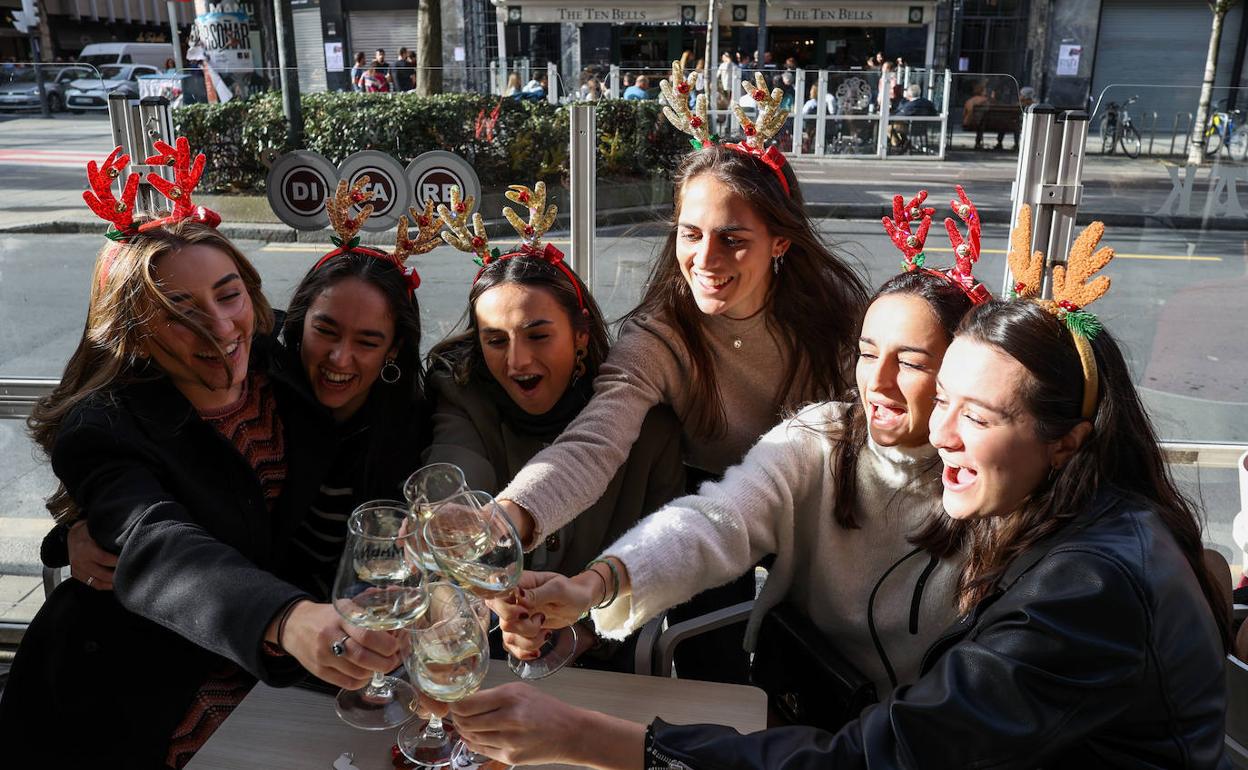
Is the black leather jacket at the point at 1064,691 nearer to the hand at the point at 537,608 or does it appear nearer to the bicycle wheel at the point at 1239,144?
the hand at the point at 537,608

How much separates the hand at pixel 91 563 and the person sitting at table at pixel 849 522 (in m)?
0.84

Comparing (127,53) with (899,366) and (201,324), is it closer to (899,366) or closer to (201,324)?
(201,324)

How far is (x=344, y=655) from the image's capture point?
4.63 ft

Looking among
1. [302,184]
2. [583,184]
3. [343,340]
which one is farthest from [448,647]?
[302,184]

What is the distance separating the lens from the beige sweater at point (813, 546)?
74.7 inches

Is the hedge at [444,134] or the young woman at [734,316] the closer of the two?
the young woman at [734,316]

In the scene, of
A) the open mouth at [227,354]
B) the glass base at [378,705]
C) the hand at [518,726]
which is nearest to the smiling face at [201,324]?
the open mouth at [227,354]

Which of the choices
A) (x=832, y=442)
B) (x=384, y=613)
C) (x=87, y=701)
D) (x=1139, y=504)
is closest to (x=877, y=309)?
(x=832, y=442)

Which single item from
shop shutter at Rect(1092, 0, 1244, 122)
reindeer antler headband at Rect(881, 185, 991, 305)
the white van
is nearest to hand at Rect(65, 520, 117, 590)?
reindeer antler headband at Rect(881, 185, 991, 305)

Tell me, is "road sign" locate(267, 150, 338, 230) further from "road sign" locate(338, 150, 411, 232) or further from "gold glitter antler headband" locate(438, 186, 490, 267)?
"gold glitter antler headband" locate(438, 186, 490, 267)

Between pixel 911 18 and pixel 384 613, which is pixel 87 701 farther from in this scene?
pixel 911 18

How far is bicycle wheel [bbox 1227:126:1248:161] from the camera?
13.4ft

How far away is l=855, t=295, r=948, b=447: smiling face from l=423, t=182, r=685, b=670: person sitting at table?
0.61 meters

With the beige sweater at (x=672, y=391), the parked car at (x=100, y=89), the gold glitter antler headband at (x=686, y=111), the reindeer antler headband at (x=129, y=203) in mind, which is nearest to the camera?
the reindeer antler headband at (x=129, y=203)
